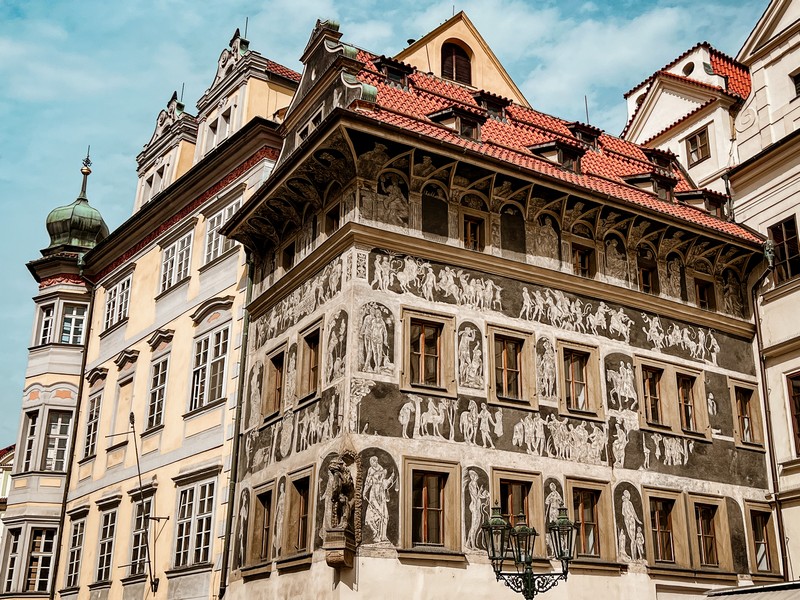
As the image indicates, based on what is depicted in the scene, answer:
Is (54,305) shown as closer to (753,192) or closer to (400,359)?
(400,359)

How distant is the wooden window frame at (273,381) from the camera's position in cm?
1816

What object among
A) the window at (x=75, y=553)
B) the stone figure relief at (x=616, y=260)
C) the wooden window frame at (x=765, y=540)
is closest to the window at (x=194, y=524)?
the window at (x=75, y=553)

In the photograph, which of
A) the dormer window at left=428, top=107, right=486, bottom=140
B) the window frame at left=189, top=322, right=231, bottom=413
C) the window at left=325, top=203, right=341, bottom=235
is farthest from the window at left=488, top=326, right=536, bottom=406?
the window frame at left=189, top=322, right=231, bottom=413

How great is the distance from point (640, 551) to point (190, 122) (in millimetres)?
15963

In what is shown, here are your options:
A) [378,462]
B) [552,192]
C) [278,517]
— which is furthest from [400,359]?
[552,192]

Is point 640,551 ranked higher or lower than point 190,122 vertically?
lower

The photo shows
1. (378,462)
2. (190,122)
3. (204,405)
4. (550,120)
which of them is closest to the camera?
(378,462)

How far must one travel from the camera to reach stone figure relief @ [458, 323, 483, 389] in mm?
16484

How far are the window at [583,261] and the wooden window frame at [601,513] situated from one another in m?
4.09

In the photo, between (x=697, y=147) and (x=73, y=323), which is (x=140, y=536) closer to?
(x=73, y=323)

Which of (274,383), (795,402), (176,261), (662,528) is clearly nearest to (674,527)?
(662,528)

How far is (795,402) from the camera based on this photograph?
19.8 metres

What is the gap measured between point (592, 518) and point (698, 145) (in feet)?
35.9

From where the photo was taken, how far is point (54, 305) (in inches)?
1088
